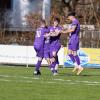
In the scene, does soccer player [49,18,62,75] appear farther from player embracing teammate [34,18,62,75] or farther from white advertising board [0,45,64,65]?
white advertising board [0,45,64,65]

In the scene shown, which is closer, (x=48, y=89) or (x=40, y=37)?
(x=48, y=89)

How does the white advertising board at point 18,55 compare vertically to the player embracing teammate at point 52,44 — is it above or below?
below

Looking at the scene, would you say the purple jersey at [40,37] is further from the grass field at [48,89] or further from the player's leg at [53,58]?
the grass field at [48,89]

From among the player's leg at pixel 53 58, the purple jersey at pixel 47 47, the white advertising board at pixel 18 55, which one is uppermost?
the purple jersey at pixel 47 47

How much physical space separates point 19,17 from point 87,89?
33630 mm

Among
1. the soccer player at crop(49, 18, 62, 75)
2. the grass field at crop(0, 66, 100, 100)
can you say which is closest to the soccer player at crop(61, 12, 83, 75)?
the soccer player at crop(49, 18, 62, 75)

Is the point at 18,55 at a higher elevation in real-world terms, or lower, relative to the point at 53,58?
lower

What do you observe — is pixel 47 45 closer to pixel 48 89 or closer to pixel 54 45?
pixel 54 45

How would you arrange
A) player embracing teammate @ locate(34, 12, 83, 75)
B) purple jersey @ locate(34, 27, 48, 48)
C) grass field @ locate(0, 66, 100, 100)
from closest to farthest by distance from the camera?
grass field @ locate(0, 66, 100, 100)
player embracing teammate @ locate(34, 12, 83, 75)
purple jersey @ locate(34, 27, 48, 48)

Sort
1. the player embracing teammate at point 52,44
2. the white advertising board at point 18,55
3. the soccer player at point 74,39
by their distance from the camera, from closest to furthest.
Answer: the soccer player at point 74,39 < the player embracing teammate at point 52,44 < the white advertising board at point 18,55

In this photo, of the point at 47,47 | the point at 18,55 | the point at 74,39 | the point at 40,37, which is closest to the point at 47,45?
the point at 47,47

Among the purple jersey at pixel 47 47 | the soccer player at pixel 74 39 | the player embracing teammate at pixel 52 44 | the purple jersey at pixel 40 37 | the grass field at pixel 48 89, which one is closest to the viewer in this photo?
the grass field at pixel 48 89

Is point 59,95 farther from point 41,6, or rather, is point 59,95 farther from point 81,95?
point 41,6

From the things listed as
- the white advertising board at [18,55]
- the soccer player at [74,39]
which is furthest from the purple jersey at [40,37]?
the white advertising board at [18,55]
